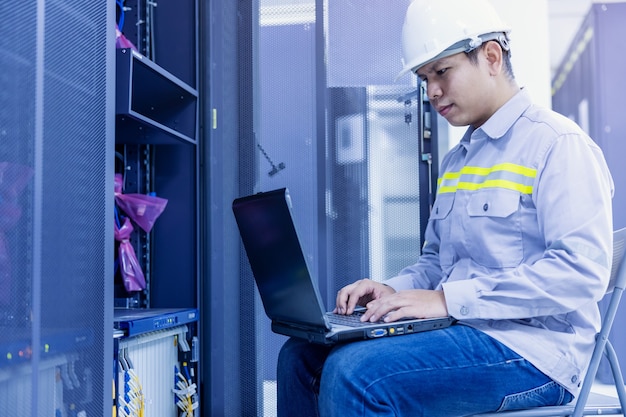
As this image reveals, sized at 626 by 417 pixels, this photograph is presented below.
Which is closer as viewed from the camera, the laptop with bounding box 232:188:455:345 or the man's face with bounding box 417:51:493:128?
the laptop with bounding box 232:188:455:345

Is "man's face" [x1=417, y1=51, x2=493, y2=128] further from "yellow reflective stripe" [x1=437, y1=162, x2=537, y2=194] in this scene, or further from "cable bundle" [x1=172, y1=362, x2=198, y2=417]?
"cable bundle" [x1=172, y1=362, x2=198, y2=417]

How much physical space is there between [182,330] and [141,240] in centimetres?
36

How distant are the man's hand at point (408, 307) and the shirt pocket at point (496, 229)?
16 centimetres

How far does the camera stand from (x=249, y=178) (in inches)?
92.1

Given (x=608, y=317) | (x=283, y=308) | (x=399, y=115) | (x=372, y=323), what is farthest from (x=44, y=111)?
(x=399, y=115)

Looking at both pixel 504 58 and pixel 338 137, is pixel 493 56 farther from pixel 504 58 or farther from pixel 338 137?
pixel 338 137

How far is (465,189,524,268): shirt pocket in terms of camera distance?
1271 millimetres

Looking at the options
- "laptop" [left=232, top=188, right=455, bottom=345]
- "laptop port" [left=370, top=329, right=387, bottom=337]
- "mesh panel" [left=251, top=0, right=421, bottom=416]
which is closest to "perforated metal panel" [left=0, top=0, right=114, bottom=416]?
"laptop" [left=232, top=188, right=455, bottom=345]

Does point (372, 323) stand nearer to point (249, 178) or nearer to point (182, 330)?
point (182, 330)

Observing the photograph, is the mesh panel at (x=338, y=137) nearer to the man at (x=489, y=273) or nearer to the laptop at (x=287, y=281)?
the man at (x=489, y=273)

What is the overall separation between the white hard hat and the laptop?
0.57 metres

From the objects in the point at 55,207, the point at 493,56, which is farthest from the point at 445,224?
the point at 55,207

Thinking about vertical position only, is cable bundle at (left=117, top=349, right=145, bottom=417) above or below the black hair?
below

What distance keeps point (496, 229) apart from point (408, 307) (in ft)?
0.91
